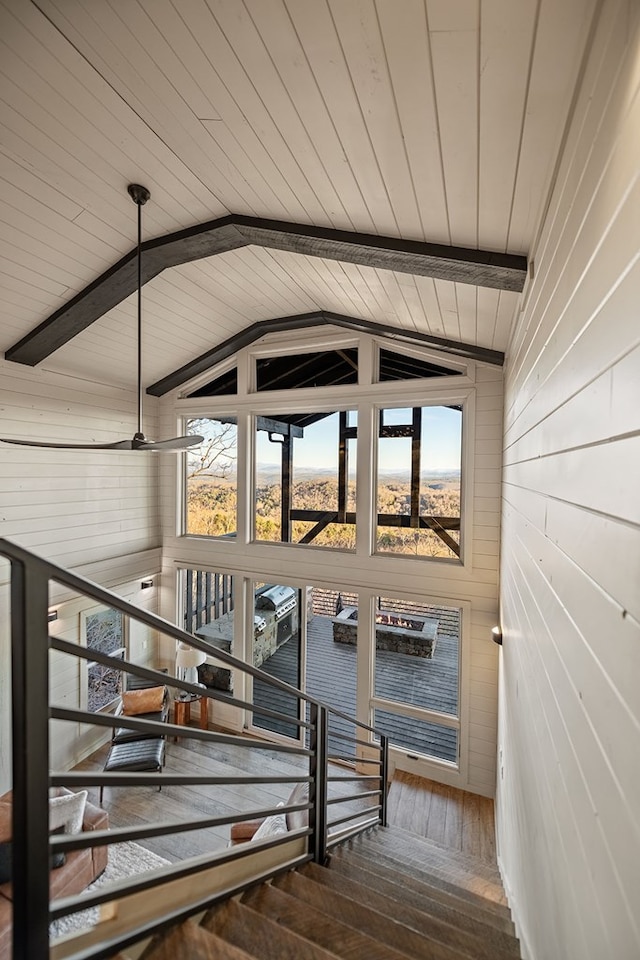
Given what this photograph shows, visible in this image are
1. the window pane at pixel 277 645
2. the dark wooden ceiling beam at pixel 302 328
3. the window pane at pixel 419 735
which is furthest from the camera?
the window pane at pixel 277 645

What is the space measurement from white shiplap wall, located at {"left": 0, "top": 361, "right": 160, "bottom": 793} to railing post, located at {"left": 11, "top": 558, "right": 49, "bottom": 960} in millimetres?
3762

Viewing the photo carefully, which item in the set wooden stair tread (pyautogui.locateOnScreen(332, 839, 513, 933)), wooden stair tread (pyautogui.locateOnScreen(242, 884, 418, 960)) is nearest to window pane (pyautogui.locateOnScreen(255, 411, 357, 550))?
wooden stair tread (pyautogui.locateOnScreen(332, 839, 513, 933))

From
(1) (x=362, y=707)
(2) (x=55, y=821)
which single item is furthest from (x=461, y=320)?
(2) (x=55, y=821)

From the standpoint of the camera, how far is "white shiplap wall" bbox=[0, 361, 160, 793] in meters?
4.27

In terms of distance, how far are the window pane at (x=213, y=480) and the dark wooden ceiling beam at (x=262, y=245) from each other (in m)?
2.15

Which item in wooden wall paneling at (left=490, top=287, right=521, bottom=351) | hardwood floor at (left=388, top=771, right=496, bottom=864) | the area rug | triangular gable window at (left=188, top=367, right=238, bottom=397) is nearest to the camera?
wooden wall paneling at (left=490, top=287, right=521, bottom=351)

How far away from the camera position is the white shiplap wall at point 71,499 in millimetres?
4266

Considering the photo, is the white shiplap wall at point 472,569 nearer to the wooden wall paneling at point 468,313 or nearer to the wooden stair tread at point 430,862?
the wooden wall paneling at point 468,313

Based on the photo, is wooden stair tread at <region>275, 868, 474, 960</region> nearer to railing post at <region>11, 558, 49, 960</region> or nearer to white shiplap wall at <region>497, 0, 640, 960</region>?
white shiplap wall at <region>497, 0, 640, 960</region>

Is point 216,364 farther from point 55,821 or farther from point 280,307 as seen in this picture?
point 55,821

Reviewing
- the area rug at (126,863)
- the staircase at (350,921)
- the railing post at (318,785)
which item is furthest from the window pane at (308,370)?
the area rug at (126,863)

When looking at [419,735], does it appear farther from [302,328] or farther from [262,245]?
[262,245]

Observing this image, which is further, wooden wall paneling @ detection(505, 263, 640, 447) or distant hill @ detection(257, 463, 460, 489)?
distant hill @ detection(257, 463, 460, 489)

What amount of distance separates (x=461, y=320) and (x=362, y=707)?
430 centimetres
